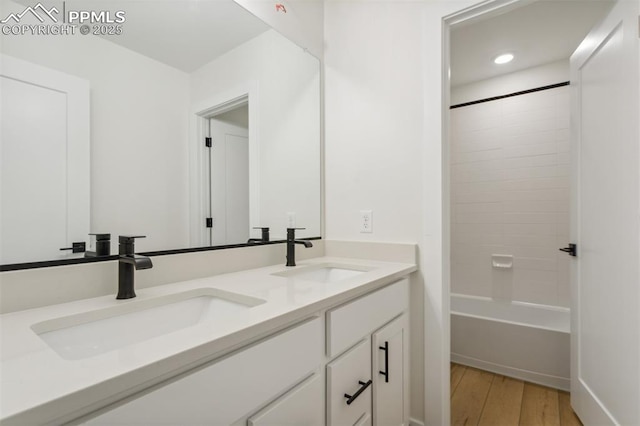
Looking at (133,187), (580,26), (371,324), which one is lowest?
(371,324)

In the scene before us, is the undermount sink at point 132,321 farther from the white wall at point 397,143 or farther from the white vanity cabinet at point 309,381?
the white wall at point 397,143

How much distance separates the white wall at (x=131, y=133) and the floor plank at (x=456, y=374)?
1904mm

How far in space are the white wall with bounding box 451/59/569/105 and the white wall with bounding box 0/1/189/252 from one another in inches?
104

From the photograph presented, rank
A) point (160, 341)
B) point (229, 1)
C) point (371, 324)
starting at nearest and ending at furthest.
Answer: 1. point (160, 341)
2. point (371, 324)
3. point (229, 1)

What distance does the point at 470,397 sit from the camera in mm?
1836

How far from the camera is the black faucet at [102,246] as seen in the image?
87 centimetres

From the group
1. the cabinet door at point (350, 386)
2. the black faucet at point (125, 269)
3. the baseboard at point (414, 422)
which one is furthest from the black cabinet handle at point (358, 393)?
the black faucet at point (125, 269)

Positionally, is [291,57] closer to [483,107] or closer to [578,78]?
[578,78]

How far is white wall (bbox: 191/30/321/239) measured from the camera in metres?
1.38

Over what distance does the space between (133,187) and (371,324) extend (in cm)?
92

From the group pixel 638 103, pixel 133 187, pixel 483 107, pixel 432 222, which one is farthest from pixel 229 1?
pixel 483 107

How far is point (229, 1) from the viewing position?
1280mm

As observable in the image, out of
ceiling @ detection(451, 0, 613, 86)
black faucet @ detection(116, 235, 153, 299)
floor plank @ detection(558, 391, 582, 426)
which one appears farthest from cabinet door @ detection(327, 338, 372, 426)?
ceiling @ detection(451, 0, 613, 86)

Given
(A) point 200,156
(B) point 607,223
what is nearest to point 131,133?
(A) point 200,156
